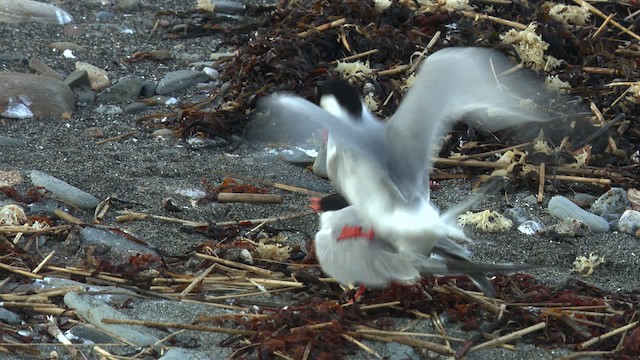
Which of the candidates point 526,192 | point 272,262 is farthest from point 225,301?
point 526,192

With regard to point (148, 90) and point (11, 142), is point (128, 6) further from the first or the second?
point (11, 142)

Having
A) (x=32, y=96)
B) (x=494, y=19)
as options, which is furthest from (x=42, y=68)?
(x=494, y=19)

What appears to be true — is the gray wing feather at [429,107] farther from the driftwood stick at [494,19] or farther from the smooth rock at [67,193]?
the driftwood stick at [494,19]

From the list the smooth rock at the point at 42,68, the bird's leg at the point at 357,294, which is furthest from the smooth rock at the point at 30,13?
the bird's leg at the point at 357,294

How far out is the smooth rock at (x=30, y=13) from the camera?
7164mm

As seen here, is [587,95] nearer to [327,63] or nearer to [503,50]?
[503,50]

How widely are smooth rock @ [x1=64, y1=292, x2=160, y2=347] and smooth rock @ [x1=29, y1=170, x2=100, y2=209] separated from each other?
36.5 inches

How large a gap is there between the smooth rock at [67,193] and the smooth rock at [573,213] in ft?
6.61

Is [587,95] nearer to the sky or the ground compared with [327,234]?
nearer to the ground

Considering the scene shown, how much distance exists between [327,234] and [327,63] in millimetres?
2363

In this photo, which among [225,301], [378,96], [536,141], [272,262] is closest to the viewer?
[225,301]

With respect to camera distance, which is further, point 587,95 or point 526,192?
point 587,95

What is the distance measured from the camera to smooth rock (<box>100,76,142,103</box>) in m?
6.14

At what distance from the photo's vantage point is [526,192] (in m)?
4.91
